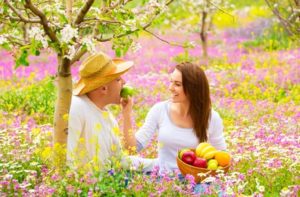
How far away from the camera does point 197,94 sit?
557cm

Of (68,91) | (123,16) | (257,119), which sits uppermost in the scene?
(123,16)

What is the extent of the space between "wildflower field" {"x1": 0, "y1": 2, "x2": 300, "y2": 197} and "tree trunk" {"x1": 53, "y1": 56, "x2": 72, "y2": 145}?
8.0 inches

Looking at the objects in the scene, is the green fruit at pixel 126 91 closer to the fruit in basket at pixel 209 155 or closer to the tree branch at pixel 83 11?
the tree branch at pixel 83 11

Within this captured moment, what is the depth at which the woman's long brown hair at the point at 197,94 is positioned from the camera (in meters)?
5.51

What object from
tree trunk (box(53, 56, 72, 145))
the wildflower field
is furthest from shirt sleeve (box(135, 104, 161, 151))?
tree trunk (box(53, 56, 72, 145))

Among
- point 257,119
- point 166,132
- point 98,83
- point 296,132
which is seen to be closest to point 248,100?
point 257,119

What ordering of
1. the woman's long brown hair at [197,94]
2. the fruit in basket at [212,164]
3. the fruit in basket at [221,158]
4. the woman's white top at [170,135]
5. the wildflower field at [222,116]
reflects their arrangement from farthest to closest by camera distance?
the woman's white top at [170,135], the woman's long brown hair at [197,94], the fruit in basket at [221,158], the fruit in basket at [212,164], the wildflower field at [222,116]

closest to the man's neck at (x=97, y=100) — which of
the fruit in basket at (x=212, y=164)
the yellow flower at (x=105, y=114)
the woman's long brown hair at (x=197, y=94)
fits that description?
the yellow flower at (x=105, y=114)

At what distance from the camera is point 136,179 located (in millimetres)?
4812

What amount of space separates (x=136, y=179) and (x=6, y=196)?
114 centimetres

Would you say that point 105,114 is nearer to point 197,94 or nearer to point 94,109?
Result: point 94,109

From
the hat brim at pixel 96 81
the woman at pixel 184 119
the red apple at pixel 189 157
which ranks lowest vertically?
the red apple at pixel 189 157

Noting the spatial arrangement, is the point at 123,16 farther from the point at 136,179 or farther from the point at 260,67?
the point at 260,67

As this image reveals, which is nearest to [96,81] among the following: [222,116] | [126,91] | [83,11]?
[126,91]
